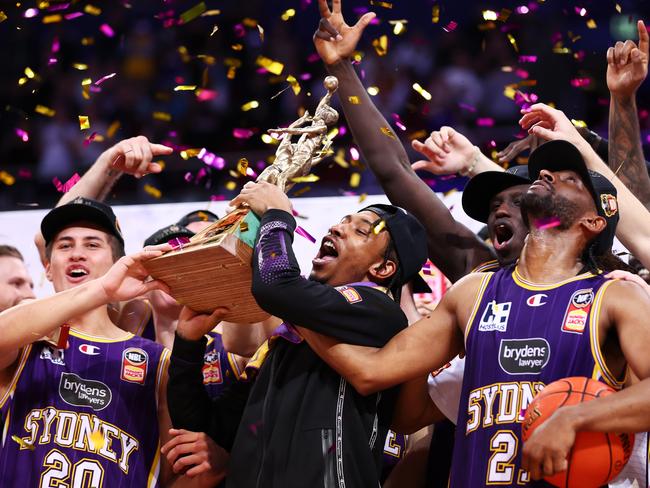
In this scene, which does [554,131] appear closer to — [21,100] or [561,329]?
[561,329]

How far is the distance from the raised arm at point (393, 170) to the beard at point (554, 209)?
0.71 metres

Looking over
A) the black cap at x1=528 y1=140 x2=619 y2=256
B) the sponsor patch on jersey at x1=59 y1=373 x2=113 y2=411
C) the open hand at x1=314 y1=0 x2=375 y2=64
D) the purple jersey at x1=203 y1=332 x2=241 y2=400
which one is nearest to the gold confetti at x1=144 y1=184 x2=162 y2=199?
the open hand at x1=314 y1=0 x2=375 y2=64

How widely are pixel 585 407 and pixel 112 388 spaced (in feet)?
5.43

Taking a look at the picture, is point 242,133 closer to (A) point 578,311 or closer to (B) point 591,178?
(B) point 591,178

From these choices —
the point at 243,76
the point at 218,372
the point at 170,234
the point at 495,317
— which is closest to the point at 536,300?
the point at 495,317

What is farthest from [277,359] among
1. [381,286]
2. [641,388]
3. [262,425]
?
[641,388]

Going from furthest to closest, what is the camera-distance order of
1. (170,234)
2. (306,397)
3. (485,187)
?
(170,234), (485,187), (306,397)

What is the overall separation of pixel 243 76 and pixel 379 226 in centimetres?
382

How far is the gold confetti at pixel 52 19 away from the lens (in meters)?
7.34

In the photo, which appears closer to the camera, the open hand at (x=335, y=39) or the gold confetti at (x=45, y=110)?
the open hand at (x=335, y=39)

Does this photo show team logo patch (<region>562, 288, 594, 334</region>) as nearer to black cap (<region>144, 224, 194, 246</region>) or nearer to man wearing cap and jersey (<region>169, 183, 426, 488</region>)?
man wearing cap and jersey (<region>169, 183, 426, 488</region>)

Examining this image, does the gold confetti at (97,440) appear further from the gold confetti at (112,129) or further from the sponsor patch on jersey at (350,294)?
the gold confetti at (112,129)

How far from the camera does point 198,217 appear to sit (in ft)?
14.7

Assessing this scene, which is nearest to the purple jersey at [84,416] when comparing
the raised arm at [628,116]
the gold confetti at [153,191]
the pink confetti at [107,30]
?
the raised arm at [628,116]
